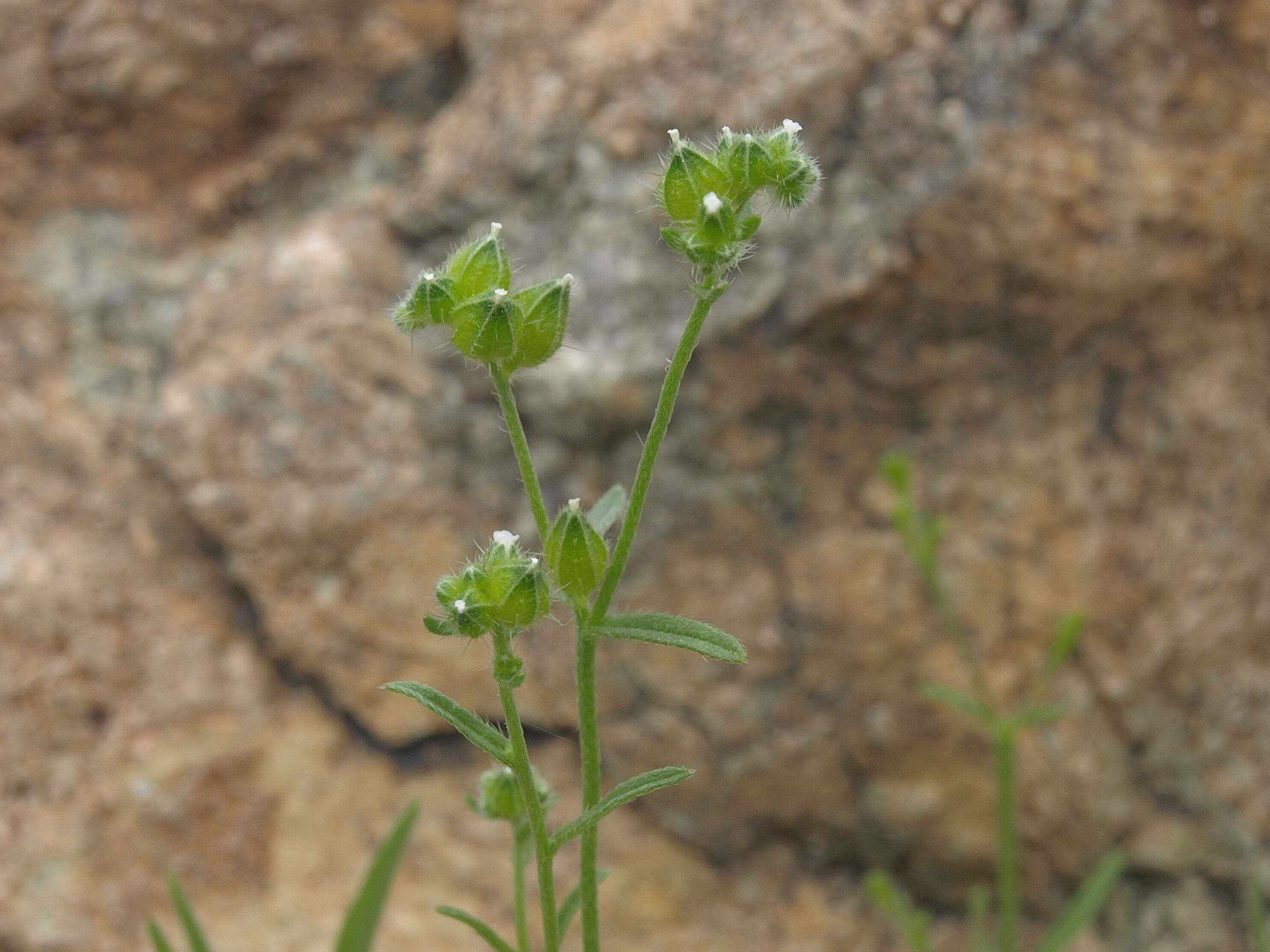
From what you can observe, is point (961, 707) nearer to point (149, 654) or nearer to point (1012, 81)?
point (1012, 81)

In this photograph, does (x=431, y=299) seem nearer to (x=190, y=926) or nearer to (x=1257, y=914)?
(x=190, y=926)

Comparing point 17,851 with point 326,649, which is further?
point 326,649

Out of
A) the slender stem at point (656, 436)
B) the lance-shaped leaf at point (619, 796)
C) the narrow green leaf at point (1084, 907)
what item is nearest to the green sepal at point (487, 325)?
the slender stem at point (656, 436)

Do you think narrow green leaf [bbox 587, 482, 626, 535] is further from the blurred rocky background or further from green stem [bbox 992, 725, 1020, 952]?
green stem [bbox 992, 725, 1020, 952]

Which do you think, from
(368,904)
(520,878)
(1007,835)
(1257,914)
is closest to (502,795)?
(520,878)

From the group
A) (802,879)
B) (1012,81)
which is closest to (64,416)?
(802,879)

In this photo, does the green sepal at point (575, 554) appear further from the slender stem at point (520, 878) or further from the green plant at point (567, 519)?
the slender stem at point (520, 878)
